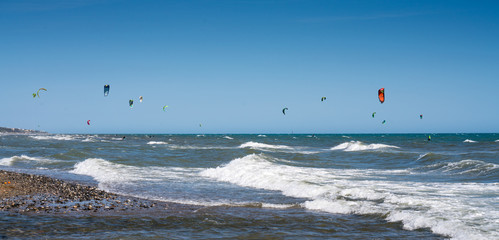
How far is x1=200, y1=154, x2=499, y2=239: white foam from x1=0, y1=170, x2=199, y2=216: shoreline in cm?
397

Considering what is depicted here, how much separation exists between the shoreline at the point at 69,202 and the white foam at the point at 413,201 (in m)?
3.97

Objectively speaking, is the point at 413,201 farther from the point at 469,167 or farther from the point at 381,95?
the point at 469,167

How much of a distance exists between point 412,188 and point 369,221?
18.3 feet

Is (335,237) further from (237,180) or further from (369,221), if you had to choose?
(237,180)

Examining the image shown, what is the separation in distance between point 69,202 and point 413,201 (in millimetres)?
8651

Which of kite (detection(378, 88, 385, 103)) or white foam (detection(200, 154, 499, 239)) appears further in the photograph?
kite (detection(378, 88, 385, 103))

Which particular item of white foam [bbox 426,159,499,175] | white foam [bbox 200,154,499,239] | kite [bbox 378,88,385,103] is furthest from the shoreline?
white foam [bbox 426,159,499,175]

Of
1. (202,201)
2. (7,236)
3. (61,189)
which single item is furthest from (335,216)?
(61,189)

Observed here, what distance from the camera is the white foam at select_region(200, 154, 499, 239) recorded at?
28.6 ft

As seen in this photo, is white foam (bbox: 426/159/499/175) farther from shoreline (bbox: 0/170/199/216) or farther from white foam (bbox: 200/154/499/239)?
shoreline (bbox: 0/170/199/216)

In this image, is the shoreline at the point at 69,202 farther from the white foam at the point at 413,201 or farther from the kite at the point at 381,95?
the kite at the point at 381,95

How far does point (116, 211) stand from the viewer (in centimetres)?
1042

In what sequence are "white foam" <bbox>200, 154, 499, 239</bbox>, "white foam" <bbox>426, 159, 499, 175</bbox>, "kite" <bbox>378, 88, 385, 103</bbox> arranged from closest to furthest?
"white foam" <bbox>200, 154, 499, 239</bbox> < "kite" <bbox>378, 88, 385, 103</bbox> < "white foam" <bbox>426, 159, 499, 175</bbox>

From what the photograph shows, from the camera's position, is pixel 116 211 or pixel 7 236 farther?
pixel 116 211
